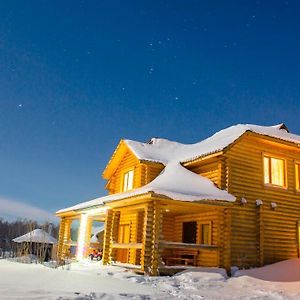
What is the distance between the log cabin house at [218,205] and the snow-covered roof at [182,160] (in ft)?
0.18

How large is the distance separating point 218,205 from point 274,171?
4.88 m

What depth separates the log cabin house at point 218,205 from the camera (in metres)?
16.0

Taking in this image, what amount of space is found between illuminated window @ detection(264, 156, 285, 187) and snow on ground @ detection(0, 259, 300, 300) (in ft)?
12.7

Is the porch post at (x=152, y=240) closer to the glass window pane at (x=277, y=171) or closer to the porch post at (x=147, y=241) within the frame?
the porch post at (x=147, y=241)

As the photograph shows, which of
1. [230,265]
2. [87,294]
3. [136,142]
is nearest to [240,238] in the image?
[230,265]

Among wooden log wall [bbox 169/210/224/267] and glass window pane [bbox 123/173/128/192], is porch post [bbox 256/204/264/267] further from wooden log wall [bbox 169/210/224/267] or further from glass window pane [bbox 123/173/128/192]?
glass window pane [bbox 123/173/128/192]

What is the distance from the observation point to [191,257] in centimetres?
1930

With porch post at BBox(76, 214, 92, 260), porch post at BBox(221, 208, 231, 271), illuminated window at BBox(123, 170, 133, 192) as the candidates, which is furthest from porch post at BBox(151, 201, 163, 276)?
porch post at BBox(76, 214, 92, 260)

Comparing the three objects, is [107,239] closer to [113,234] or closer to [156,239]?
[113,234]

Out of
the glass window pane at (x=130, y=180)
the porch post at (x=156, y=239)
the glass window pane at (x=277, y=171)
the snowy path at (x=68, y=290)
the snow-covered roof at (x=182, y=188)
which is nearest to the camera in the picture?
the snowy path at (x=68, y=290)

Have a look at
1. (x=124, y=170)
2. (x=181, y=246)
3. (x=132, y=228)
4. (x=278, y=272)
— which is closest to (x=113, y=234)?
(x=132, y=228)

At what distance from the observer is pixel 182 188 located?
55.7 feet

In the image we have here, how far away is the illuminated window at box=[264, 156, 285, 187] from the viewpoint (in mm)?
19422

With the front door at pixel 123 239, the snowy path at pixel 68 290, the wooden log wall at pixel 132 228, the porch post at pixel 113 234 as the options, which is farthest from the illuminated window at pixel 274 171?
the snowy path at pixel 68 290
